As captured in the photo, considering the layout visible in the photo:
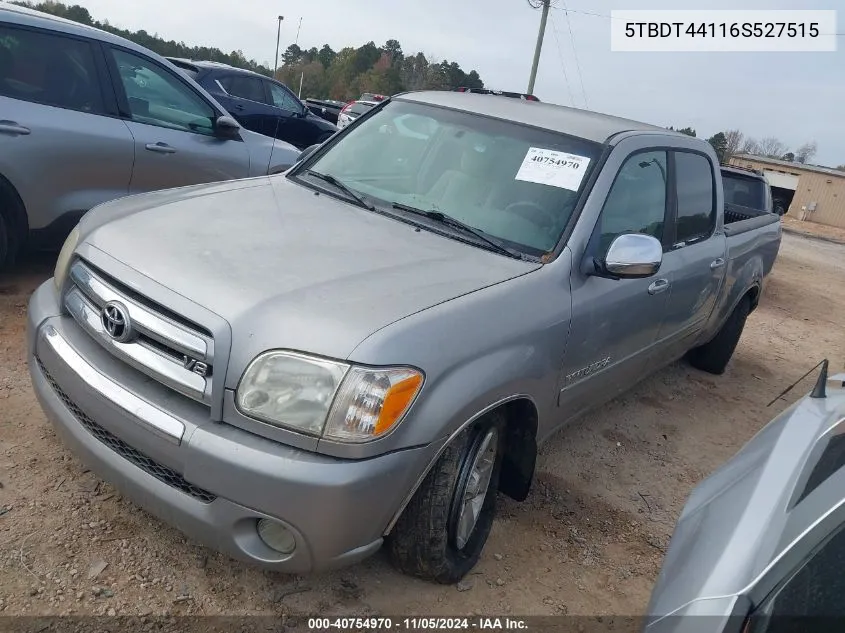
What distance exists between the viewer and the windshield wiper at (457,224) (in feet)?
9.65

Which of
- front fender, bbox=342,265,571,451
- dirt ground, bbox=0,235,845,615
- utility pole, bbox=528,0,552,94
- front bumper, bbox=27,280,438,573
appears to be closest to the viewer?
front bumper, bbox=27,280,438,573

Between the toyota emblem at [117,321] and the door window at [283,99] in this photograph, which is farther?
the door window at [283,99]

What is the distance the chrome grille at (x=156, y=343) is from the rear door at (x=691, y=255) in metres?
2.49

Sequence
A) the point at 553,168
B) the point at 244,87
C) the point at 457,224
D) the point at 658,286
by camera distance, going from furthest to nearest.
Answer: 1. the point at 244,87
2. the point at 658,286
3. the point at 553,168
4. the point at 457,224

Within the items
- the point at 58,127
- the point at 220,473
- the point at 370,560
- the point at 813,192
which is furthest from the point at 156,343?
the point at 813,192

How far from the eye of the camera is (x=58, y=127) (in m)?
4.40

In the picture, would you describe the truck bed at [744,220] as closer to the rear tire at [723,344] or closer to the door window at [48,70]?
the rear tire at [723,344]

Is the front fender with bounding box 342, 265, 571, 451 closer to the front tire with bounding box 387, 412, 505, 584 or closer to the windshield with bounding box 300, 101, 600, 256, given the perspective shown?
the front tire with bounding box 387, 412, 505, 584

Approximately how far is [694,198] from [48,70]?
4.06 m

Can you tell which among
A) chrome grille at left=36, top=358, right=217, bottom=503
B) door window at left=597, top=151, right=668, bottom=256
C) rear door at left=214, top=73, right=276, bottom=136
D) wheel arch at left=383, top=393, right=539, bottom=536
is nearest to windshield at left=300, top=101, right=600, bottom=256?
door window at left=597, top=151, right=668, bottom=256

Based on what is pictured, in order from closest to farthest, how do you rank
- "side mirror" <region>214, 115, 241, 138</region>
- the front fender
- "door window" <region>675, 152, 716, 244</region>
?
the front fender < "door window" <region>675, 152, 716, 244</region> < "side mirror" <region>214, 115, 241, 138</region>

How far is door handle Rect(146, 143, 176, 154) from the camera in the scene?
16.1 ft

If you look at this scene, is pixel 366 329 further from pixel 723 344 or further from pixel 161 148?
pixel 723 344

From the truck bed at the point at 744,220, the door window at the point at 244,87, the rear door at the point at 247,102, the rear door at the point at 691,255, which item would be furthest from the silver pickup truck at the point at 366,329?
the door window at the point at 244,87
